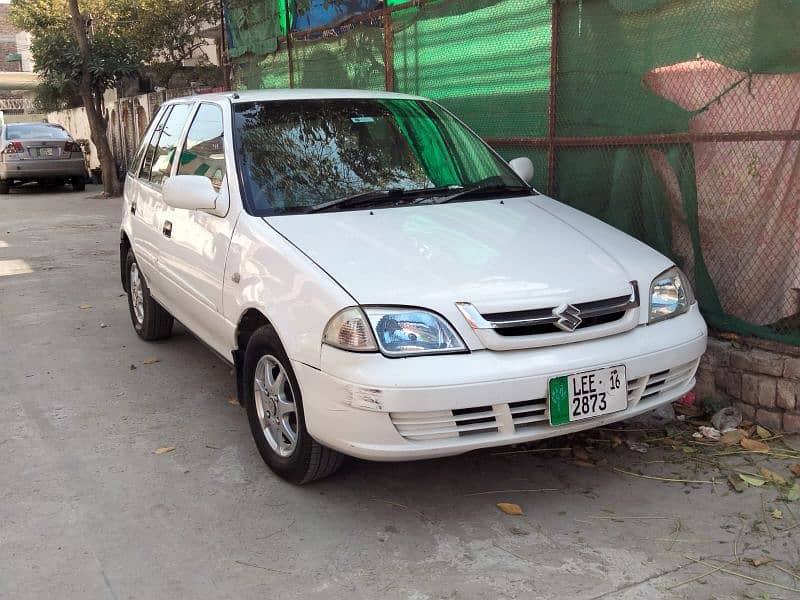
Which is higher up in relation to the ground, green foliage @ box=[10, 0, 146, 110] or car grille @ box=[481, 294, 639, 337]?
green foliage @ box=[10, 0, 146, 110]

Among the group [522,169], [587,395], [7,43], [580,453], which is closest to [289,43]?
[522,169]

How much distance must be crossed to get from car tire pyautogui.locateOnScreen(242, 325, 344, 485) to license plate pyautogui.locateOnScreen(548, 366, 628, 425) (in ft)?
3.22

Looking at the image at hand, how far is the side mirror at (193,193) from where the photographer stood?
4.07 metres

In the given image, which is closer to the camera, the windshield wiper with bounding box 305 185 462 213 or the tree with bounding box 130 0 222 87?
the windshield wiper with bounding box 305 185 462 213

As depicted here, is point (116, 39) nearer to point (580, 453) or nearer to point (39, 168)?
point (39, 168)

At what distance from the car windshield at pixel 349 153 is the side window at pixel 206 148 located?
14 centimetres

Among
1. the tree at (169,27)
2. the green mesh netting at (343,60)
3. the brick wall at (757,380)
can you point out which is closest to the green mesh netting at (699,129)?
the brick wall at (757,380)

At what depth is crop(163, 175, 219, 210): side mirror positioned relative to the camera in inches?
160

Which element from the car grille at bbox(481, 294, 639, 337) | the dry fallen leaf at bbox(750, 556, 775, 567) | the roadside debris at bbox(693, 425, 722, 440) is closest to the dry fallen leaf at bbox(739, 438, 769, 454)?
the roadside debris at bbox(693, 425, 722, 440)

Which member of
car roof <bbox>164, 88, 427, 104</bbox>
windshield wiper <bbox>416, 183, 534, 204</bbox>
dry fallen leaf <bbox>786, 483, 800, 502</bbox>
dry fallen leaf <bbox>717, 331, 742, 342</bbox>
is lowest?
dry fallen leaf <bbox>786, 483, 800, 502</bbox>

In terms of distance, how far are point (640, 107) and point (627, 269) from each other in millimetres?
1644

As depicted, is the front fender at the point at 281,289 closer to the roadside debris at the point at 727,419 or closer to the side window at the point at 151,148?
the side window at the point at 151,148

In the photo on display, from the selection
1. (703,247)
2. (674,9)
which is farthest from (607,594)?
(674,9)

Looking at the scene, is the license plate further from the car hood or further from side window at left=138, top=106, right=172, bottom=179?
side window at left=138, top=106, right=172, bottom=179
